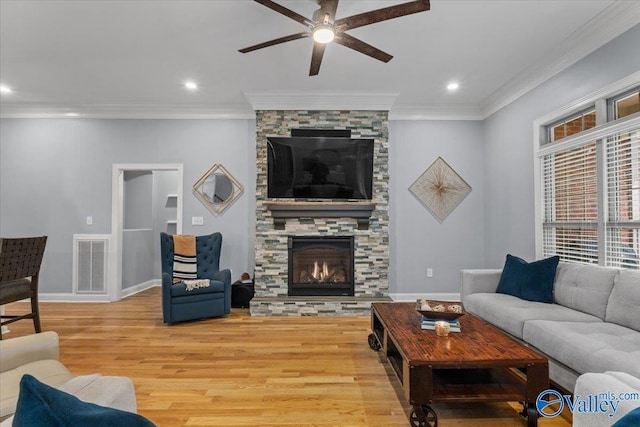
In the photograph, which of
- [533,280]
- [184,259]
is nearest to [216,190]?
[184,259]

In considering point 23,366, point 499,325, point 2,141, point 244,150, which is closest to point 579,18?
point 499,325

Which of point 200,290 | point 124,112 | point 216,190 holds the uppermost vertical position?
point 124,112

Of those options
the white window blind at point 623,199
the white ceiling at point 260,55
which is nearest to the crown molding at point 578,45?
the white ceiling at point 260,55

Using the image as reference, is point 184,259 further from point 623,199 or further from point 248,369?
point 623,199

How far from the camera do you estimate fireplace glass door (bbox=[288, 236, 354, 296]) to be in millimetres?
4535

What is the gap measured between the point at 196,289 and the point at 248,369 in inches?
60.6

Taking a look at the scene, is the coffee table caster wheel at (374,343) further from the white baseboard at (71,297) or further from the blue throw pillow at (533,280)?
the white baseboard at (71,297)

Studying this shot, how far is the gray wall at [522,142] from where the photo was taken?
281 cm

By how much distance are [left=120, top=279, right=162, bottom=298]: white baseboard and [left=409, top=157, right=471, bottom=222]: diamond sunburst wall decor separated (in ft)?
15.4

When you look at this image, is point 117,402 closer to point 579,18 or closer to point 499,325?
point 499,325

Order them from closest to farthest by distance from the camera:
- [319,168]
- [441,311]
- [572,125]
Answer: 1. [441,311]
2. [572,125]
3. [319,168]

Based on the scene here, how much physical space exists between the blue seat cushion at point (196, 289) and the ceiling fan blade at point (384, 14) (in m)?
3.05

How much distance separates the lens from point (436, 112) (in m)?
4.99

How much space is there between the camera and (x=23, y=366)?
1670 millimetres
